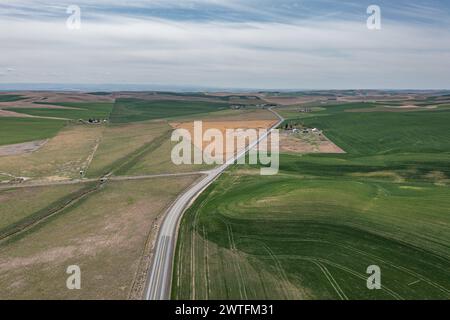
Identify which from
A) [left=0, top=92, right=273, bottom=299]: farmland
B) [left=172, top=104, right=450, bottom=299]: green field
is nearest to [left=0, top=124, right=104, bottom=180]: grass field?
[left=0, top=92, right=273, bottom=299]: farmland

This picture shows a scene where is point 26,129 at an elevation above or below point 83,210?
above

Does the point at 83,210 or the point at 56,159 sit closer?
the point at 83,210

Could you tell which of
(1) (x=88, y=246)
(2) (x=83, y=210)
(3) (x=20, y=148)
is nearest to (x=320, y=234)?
(1) (x=88, y=246)

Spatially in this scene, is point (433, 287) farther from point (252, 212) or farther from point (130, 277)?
point (130, 277)

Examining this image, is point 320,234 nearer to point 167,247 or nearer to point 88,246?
point 167,247

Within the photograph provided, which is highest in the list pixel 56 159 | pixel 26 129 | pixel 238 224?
pixel 26 129

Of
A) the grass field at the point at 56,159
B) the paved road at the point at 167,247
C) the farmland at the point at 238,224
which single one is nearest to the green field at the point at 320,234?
the farmland at the point at 238,224
